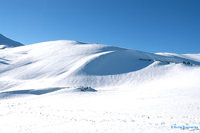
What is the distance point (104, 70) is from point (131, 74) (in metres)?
9.62

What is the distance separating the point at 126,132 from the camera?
11578mm

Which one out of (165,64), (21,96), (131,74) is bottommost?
(21,96)

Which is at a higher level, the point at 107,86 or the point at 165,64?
the point at 165,64

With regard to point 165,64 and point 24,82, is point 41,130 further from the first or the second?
point 165,64

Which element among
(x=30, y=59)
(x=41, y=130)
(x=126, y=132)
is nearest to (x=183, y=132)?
(x=126, y=132)

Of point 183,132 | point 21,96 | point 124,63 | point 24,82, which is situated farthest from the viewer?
point 124,63

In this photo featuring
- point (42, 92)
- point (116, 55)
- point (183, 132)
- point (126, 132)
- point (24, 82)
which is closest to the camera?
point (183, 132)

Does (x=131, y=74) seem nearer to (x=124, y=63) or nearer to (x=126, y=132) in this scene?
(x=124, y=63)

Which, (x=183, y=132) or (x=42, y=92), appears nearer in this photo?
(x=183, y=132)

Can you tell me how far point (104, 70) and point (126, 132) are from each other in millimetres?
53238

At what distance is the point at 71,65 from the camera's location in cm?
7038

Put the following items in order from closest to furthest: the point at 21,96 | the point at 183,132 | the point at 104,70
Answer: the point at 183,132, the point at 21,96, the point at 104,70

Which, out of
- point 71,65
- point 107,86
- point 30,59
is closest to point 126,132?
point 107,86

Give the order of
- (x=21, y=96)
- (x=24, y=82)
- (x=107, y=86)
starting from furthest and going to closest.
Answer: (x=24, y=82) → (x=107, y=86) → (x=21, y=96)
